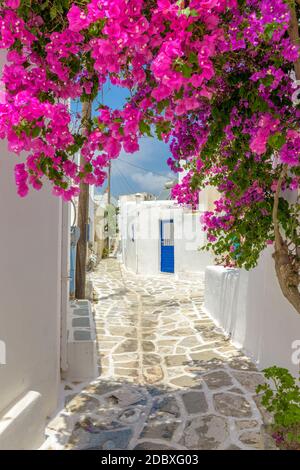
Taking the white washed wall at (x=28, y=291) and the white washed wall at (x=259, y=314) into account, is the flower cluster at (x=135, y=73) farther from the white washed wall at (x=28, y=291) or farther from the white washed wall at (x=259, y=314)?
the white washed wall at (x=259, y=314)

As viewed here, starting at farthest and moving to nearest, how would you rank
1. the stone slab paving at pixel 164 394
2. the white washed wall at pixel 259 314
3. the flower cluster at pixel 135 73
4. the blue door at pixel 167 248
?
the blue door at pixel 167 248 < the white washed wall at pixel 259 314 < the stone slab paving at pixel 164 394 < the flower cluster at pixel 135 73

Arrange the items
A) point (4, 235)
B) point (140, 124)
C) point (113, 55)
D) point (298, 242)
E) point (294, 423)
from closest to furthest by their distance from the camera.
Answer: point (113, 55), point (140, 124), point (294, 423), point (4, 235), point (298, 242)

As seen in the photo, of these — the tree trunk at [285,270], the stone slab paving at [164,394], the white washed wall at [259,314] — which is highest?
the tree trunk at [285,270]

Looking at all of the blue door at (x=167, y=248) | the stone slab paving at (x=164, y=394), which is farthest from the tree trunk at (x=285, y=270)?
the blue door at (x=167, y=248)

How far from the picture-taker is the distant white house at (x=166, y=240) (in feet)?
64.9

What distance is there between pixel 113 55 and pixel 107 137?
600 millimetres

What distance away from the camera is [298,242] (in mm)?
4324

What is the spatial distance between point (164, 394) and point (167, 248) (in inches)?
620

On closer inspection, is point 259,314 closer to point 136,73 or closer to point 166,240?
point 136,73

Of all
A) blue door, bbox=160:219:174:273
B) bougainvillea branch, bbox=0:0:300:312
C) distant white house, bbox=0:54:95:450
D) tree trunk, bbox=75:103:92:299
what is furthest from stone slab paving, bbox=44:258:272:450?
blue door, bbox=160:219:174:273

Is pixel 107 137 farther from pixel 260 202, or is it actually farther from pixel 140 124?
pixel 260 202

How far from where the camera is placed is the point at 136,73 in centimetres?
246

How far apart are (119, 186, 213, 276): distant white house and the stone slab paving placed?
29.3ft
